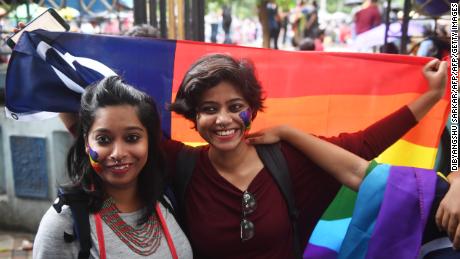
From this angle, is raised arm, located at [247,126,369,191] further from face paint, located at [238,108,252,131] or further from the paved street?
the paved street

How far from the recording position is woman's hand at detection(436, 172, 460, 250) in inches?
59.2

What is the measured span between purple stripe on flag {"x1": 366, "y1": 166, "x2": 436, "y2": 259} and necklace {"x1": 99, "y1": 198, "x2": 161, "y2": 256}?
0.77 metres

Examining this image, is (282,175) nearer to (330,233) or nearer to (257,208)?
(257,208)

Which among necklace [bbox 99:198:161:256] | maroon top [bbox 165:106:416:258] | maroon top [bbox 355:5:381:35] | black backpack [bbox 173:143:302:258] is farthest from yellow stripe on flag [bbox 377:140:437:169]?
maroon top [bbox 355:5:381:35]

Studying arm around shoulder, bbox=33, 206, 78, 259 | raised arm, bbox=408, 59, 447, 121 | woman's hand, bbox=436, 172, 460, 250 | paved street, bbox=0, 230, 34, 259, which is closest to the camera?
woman's hand, bbox=436, 172, 460, 250

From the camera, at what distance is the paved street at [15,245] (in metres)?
4.40

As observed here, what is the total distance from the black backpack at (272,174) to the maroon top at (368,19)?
8041mm

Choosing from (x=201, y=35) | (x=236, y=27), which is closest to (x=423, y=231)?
(x=201, y=35)

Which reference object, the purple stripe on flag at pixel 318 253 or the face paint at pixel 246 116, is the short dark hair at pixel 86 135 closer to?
the face paint at pixel 246 116

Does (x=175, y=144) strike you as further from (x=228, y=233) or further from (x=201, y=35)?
(x=201, y=35)

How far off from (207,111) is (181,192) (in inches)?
13.6

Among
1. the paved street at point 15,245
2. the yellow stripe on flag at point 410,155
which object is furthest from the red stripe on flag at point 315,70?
the paved street at point 15,245

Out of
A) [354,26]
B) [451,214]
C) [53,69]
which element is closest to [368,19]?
[354,26]

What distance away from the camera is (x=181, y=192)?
6.67ft
